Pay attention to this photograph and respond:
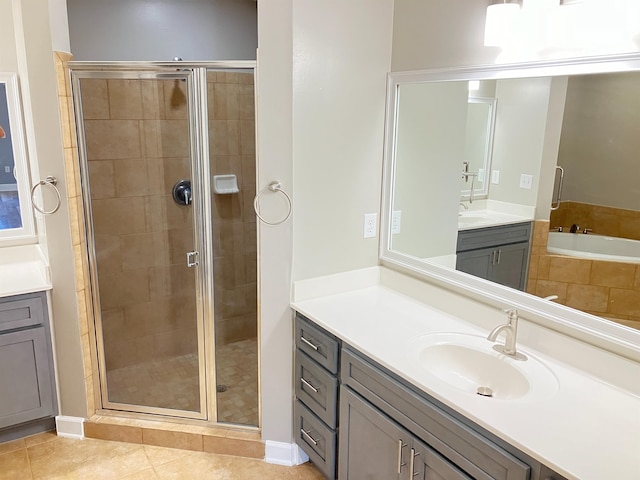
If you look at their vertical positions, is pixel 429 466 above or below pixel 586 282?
below

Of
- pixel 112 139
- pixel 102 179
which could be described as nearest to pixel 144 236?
pixel 102 179

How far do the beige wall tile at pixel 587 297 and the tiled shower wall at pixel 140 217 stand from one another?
5.71 ft

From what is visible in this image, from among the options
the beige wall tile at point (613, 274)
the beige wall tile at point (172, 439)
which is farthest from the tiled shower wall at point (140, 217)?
the beige wall tile at point (613, 274)

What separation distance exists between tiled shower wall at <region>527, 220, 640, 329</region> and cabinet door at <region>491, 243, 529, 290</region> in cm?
3

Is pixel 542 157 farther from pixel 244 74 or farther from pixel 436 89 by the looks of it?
pixel 244 74

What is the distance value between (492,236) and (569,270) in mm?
329

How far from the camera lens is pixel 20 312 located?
2.39m

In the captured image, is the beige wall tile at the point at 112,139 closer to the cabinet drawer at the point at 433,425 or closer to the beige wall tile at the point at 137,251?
the beige wall tile at the point at 137,251

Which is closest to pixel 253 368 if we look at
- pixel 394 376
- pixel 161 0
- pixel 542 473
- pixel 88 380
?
pixel 88 380

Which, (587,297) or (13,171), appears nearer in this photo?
(587,297)

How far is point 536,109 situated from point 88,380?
7.99 feet

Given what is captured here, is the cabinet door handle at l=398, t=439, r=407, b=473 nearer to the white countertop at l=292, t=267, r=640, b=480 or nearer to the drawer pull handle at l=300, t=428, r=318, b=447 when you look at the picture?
the white countertop at l=292, t=267, r=640, b=480

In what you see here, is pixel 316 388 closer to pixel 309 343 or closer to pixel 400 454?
pixel 309 343

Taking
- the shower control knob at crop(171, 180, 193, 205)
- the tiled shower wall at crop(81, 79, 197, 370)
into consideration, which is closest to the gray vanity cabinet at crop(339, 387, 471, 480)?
the tiled shower wall at crop(81, 79, 197, 370)
